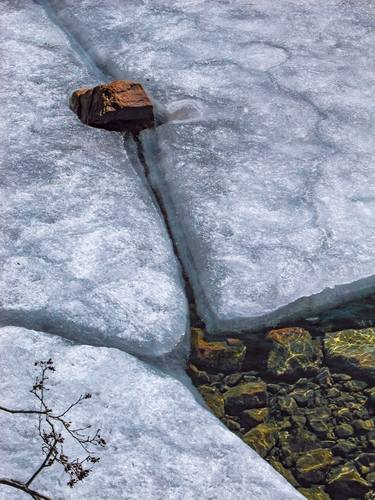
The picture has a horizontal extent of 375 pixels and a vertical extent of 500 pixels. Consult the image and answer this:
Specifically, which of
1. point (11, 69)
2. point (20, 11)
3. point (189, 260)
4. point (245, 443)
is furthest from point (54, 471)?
point (20, 11)

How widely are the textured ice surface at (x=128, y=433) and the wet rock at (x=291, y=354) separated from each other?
23cm

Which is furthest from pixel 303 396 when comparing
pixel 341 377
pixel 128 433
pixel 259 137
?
pixel 259 137

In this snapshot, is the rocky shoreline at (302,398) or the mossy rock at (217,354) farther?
the mossy rock at (217,354)

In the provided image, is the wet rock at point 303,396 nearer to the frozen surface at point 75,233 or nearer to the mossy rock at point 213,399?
the mossy rock at point 213,399

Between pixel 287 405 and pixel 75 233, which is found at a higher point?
pixel 75 233

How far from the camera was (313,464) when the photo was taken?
1667 millimetres

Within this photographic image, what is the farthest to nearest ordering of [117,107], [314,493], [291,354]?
[117,107], [291,354], [314,493]

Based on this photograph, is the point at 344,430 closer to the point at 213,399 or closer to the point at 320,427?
the point at 320,427

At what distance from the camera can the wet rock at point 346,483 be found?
5.28 feet

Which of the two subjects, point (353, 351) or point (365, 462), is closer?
point (365, 462)

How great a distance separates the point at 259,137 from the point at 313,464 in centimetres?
117

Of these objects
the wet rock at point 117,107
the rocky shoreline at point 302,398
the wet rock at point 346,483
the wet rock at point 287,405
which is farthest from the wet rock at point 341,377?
the wet rock at point 117,107

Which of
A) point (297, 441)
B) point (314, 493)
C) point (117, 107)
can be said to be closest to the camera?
point (314, 493)

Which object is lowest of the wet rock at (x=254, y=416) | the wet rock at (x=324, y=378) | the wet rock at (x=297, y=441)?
the wet rock at (x=324, y=378)
